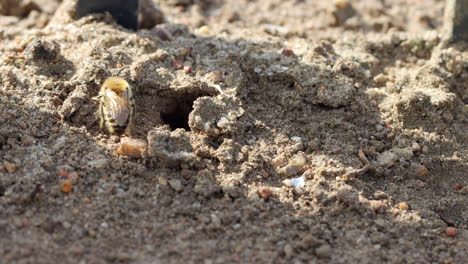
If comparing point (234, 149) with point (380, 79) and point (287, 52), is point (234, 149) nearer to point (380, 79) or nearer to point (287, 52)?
point (287, 52)

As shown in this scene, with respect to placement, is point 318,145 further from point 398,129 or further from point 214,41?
point 214,41

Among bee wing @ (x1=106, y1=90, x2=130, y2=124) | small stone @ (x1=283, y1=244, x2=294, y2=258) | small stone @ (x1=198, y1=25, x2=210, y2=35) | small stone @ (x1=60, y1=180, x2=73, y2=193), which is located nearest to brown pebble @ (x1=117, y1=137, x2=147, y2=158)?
bee wing @ (x1=106, y1=90, x2=130, y2=124)

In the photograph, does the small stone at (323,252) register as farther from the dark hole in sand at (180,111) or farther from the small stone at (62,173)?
the small stone at (62,173)

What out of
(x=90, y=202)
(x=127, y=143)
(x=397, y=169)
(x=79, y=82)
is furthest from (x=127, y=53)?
(x=397, y=169)

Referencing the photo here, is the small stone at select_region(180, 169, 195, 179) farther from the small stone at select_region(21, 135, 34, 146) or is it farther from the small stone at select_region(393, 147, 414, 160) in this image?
the small stone at select_region(393, 147, 414, 160)

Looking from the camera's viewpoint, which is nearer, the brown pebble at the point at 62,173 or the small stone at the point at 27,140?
the brown pebble at the point at 62,173

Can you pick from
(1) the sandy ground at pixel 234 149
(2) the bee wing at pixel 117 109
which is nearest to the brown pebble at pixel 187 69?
(1) the sandy ground at pixel 234 149

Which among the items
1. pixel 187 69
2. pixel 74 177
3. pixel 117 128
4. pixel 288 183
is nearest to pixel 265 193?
pixel 288 183

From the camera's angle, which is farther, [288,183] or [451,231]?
[288,183]
